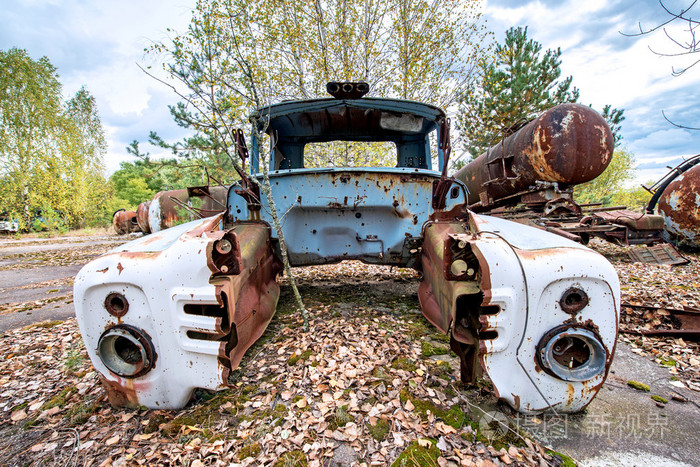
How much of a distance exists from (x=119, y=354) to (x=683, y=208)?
31.1ft

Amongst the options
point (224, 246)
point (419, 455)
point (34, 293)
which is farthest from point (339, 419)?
point (34, 293)

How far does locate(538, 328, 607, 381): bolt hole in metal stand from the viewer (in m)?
1.50

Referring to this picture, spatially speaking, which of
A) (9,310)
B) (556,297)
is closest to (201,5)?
(9,310)

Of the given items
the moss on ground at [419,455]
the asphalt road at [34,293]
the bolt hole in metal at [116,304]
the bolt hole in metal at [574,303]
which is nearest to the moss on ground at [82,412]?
the bolt hole in metal at [116,304]

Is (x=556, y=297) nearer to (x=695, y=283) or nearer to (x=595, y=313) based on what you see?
(x=595, y=313)

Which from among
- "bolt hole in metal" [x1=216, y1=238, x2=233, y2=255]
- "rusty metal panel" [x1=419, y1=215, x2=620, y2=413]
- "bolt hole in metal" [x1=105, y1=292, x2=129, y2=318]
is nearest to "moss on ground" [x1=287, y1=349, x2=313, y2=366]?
"bolt hole in metal" [x1=216, y1=238, x2=233, y2=255]

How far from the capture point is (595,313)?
1.52 m

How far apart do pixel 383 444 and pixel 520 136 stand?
6.42m

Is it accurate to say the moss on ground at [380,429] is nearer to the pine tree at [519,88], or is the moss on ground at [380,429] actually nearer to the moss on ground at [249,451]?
the moss on ground at [249,451]

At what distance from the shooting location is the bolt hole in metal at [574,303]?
152 centimetres

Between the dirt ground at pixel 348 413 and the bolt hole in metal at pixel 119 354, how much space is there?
0.30m

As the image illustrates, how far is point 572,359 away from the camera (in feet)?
5.19

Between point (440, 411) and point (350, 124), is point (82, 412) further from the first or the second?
point (350, 124)

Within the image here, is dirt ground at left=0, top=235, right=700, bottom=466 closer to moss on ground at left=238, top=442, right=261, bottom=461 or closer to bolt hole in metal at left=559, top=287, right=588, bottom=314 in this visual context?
moss on ground at left=238, top=442, right=261, bottom=461
